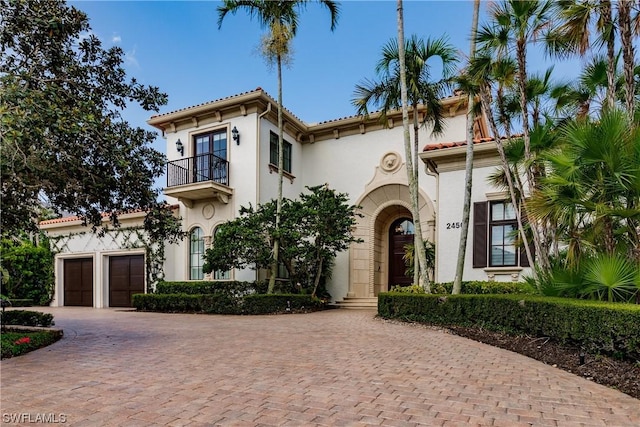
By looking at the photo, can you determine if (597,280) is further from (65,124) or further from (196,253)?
(196,253)

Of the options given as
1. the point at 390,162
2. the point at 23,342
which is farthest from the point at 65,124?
the point at 390,162

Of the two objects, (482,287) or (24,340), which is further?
(482,287)

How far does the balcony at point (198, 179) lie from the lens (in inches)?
598

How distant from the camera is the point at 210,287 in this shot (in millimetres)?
14727

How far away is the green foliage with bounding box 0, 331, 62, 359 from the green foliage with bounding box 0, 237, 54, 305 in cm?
A: 1348

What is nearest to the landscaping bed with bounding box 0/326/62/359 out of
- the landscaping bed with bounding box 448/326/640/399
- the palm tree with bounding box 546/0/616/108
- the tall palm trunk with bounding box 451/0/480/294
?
the landscaping bed with bounding box 448/326/640/399

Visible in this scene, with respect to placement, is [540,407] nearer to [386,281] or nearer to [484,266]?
[484,266]

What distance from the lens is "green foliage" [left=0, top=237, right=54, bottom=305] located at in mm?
18562

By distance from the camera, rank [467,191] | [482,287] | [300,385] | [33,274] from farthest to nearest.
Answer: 1. [33,274]
2. [482,287]
3. [467,191]
4. [300,385]

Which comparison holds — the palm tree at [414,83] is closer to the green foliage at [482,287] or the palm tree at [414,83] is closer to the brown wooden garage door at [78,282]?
the green foliage at [482,287]

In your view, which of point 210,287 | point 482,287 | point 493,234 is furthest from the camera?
point 210,287

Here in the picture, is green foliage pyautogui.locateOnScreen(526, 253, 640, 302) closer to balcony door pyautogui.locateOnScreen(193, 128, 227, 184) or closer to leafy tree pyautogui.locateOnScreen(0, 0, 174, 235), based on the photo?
leafy tree pyautogui.locateOnScreen(0, 0, 174, 235)

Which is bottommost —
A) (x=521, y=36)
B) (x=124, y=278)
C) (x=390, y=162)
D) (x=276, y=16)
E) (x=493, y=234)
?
(x=124, y=278)

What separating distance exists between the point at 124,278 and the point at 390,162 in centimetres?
1232
